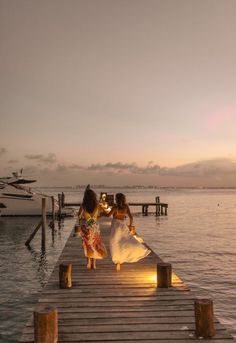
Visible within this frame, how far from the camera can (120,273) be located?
1098 cm

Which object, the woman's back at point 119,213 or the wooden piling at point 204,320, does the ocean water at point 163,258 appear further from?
the wooden piling at point 204,320

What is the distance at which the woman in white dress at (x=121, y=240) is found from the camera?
34.6 ft

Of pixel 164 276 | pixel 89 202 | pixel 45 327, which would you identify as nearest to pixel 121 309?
pixel 164 276

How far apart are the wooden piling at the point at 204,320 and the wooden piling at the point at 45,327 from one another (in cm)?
226

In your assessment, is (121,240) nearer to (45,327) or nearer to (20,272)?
(45,327)

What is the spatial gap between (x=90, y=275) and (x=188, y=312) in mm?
4188

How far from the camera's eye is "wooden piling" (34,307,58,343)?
571cm

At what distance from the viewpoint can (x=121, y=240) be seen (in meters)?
10.5

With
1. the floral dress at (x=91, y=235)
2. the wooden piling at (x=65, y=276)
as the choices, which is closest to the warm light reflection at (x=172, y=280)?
the floral dress at (x=91, y=235)

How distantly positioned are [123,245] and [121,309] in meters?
3.16

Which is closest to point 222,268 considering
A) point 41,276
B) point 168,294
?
point 41,276

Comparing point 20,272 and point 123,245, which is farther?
point 20,272

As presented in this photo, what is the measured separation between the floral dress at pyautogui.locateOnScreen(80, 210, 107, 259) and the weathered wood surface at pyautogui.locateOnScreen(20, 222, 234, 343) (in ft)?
2.18

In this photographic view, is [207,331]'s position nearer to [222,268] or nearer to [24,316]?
[24,316]
